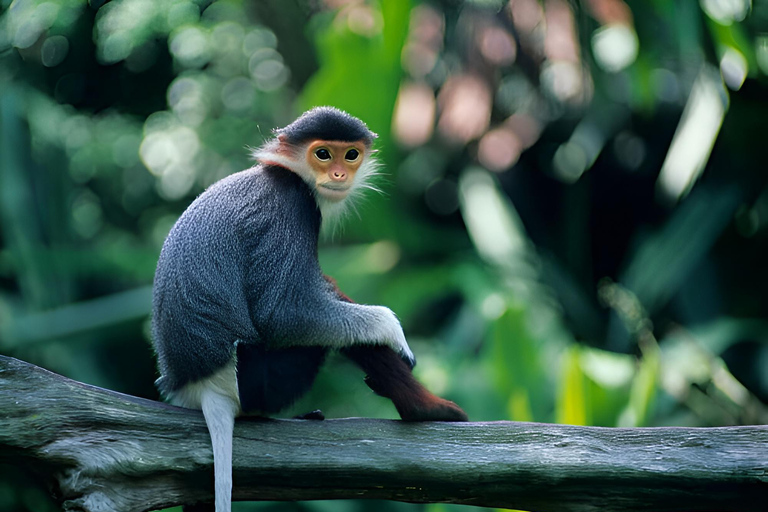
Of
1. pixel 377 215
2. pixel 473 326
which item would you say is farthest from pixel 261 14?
pixel 473 326

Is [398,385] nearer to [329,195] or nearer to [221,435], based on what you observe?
[221,435]

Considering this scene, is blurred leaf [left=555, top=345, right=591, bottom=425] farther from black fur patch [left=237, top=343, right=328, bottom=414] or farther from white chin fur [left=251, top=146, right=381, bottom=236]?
black fur patch [left=237, top=343, right=328, bottom=414]

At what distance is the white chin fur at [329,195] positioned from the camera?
321cm

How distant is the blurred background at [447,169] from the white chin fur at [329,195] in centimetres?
231

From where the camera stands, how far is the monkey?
2.80 meters

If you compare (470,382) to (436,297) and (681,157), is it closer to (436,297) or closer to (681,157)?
(436,297)

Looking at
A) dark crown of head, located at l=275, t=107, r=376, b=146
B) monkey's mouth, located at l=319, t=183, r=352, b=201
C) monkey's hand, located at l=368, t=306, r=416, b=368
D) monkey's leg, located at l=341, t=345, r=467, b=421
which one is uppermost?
dark crown of head, located at l=275, t=107, r=376, b=146

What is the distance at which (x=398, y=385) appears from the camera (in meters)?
2.94

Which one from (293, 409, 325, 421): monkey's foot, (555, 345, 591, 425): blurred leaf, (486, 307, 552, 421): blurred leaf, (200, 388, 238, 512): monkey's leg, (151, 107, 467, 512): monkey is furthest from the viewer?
(486, 307, 552, 421): blurred leaf

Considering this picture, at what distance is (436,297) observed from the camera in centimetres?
736

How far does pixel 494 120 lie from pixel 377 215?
162 centimetres

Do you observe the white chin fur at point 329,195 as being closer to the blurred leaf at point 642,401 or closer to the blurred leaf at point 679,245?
the blurred leaf at point 642,401

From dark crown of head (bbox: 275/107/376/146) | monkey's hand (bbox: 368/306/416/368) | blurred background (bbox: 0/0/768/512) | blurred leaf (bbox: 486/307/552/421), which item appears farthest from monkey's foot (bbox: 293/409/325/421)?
blurred background (bbox: 0/0/768/512)

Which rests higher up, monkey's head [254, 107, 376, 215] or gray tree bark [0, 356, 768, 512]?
monkey's head [254, 107, 376, 215]
